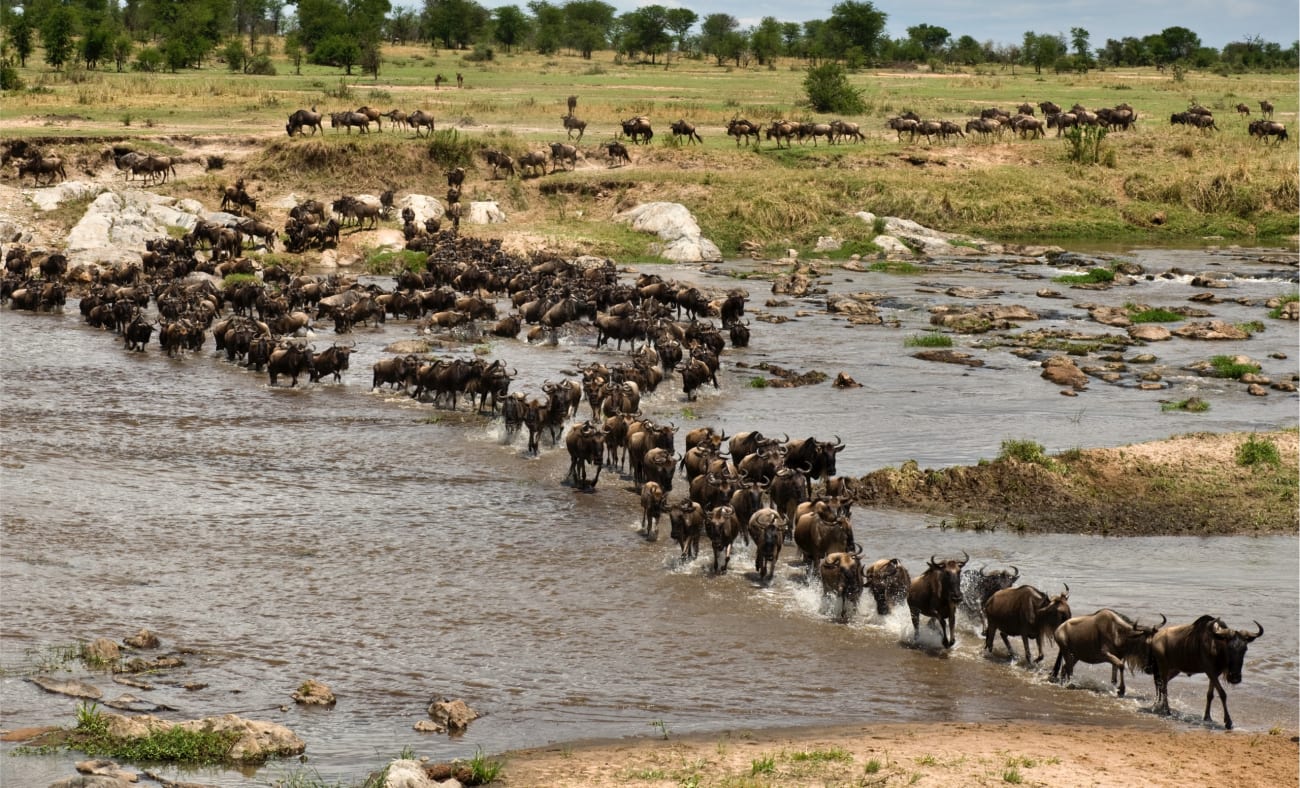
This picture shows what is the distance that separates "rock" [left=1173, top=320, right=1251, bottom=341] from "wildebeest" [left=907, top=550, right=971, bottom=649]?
19965 mm

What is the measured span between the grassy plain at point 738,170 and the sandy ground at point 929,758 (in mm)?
31038

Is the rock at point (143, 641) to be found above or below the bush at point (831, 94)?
below

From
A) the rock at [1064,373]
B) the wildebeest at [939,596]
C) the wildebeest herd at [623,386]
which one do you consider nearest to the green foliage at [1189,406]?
the rock at [1064,373]

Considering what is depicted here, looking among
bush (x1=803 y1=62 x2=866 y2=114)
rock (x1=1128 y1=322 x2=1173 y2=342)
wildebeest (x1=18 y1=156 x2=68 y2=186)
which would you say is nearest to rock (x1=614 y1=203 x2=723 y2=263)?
rock (x1=1128 y1=322 x2=1173 y2=342)

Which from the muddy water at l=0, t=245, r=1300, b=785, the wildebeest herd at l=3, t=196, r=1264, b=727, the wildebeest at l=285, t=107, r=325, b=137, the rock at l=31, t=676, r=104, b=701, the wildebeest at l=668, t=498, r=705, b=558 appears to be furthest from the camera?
the wildebeest at l=285, t=107, r=325, b=137

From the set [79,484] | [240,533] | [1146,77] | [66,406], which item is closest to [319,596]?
[240,533]

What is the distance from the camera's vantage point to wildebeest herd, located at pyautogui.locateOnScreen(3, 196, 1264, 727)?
43.3 feet

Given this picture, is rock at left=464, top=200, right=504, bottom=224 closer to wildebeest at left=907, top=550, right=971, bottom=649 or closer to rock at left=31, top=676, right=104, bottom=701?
wildebeest at left=907, top=550, right=971, bottom=649

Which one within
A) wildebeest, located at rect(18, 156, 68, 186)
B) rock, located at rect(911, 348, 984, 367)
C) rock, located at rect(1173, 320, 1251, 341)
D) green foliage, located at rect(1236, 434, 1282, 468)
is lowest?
rock, located at rect(911, 348, 984, 367)

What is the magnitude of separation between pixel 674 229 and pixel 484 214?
6009 mm

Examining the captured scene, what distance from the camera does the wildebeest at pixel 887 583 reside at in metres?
14.2

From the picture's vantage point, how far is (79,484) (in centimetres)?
1903

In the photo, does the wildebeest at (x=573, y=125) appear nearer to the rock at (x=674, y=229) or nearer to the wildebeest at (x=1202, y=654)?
the rock at (x=674, y=229)

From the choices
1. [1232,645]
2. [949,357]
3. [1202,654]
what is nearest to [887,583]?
[1202,654]
